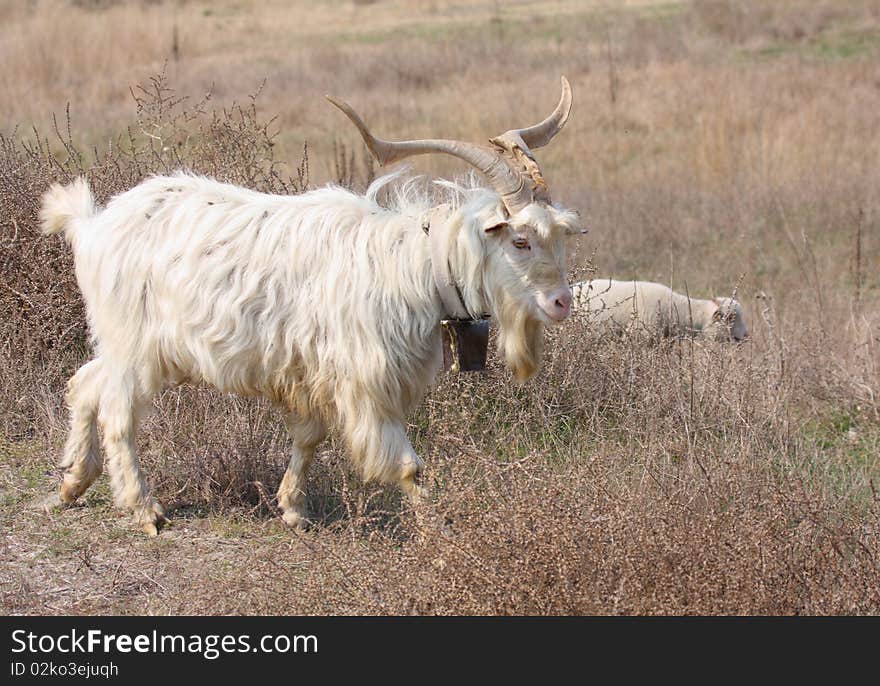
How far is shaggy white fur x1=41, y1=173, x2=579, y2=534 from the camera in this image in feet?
16.9

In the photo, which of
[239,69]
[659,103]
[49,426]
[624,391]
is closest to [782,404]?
[624,391]

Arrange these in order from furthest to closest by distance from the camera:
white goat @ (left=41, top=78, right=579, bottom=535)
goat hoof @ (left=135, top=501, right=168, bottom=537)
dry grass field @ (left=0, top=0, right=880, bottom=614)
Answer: goat hoof @ (left=135, top=501, right=168, bottom=537), white goat @ (left=41, top=78, right=579, bottom=535), dry grass field @ (left=0, top=0, right=880, bottom=614)

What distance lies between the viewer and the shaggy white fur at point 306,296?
5.14 meters

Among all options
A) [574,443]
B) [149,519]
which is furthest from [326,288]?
[574,443]

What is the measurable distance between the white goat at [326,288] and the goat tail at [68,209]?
209mm

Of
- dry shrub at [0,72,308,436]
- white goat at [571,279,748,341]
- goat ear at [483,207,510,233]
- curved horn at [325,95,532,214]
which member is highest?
curved horn at [325,95,532,214]

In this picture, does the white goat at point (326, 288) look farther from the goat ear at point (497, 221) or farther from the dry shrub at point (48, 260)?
the dry shrub at point (48, 260)

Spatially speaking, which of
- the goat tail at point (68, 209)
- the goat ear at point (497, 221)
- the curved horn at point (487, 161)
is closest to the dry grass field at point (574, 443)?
the goat ear at point (497, 221)

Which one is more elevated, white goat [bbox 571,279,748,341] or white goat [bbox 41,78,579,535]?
white goat [bbox 41,78,579,535]

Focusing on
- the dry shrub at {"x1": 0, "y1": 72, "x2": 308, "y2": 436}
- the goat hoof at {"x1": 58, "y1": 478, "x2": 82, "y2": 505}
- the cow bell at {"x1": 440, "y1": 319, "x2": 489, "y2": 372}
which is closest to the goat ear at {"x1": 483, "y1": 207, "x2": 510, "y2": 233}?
the cow bell at {"x1": 440, "y1": 319, "x2": 489, "y2": 372}

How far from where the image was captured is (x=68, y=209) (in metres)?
5.97

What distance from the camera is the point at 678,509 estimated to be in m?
4.57

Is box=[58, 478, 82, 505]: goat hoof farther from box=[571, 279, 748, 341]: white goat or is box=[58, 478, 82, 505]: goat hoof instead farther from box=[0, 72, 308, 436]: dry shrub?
box=[571, 279, 748, 341]: white goat

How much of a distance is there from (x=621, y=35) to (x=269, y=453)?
21.0 m
